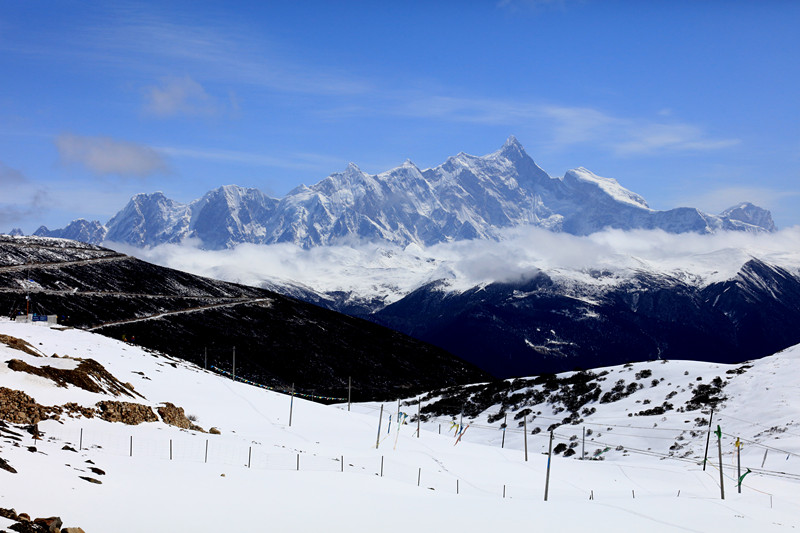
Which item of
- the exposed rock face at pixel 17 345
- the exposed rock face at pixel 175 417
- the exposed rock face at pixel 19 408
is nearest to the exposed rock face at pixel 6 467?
the exposed rock face at pixel 19 408

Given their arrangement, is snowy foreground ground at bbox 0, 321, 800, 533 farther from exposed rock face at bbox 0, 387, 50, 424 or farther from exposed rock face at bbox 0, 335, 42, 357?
exposed rock face at bbox 0, 335, 42, 357

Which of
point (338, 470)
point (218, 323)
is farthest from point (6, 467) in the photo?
point (218, 323)

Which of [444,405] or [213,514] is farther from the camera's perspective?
[444,405]

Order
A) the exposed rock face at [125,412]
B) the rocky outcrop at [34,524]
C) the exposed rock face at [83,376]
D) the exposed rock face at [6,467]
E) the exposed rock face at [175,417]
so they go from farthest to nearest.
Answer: the exposed rock face at [175,417] < the exposed rock face at [83,376] < the exposed rock face at [125,412] < the exposed rock face at [6,467] < the rocky outcrop at [34,524]

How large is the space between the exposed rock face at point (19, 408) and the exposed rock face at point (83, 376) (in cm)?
480

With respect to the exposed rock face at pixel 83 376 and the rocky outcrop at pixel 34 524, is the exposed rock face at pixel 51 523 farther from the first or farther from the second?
the exposed rock face at pixel 83 376

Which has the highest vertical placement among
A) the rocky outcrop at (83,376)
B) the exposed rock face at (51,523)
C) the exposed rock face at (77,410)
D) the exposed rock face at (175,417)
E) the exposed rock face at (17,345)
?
the exposed rock face at (17,345)

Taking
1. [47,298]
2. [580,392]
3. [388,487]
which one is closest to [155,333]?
[47,298]

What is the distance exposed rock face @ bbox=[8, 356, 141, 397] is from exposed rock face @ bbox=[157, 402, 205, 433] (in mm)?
3128

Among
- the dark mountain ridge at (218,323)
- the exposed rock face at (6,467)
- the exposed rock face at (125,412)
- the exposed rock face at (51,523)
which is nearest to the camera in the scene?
the exposed rock face at (51,523)

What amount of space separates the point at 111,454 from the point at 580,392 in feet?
210

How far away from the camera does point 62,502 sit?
22672mm

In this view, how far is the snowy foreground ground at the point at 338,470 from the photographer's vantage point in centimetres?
2606

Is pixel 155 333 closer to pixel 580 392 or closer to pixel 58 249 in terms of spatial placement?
pixel 58 249
